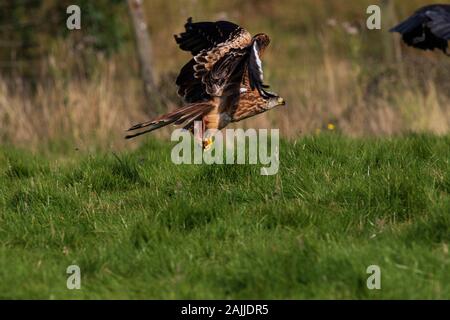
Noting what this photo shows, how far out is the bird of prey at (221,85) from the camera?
240 inches

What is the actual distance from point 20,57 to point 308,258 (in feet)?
35.1

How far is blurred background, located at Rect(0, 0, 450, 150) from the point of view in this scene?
10016 mm

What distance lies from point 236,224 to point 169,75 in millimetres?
6881

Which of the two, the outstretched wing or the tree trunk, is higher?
→ the tree trunk

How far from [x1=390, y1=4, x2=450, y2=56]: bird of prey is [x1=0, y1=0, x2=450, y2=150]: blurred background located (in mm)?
1032

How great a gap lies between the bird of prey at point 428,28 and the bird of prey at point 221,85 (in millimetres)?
1402

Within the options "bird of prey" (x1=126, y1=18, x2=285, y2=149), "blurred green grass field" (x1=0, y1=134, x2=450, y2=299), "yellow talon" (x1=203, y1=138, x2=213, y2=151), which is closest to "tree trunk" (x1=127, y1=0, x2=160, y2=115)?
"bird of prey" (x1=126, y1=18, x2=285, y2=149)

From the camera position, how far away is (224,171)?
5.66m

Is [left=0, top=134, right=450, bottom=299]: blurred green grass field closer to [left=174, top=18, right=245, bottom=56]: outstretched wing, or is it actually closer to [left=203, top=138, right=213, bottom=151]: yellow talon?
[left=203, top=138, right=213, bottom=151]: yellow talon

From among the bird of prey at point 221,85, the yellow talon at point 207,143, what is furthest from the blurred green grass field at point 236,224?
the bird of prey at point 221,85

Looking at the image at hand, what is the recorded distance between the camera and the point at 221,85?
6316 mm

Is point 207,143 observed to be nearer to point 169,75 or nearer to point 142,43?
point 169,75
